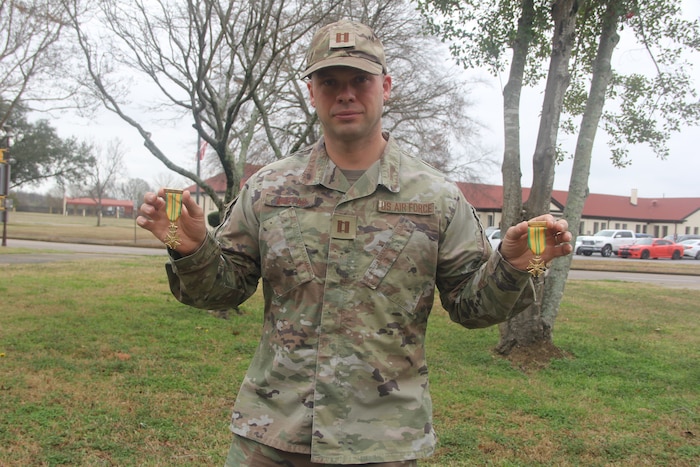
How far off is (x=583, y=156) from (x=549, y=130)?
2.21ft

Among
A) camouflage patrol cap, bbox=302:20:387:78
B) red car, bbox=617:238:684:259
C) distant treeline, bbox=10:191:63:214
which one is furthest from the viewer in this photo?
distant treeline, bbox=10:191:63:214

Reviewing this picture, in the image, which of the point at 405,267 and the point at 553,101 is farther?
the point at 553,101

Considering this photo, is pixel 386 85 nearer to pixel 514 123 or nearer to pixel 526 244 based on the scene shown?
pixel 526 244

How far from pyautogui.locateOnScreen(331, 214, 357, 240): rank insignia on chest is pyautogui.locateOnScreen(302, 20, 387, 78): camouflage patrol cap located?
481 mm

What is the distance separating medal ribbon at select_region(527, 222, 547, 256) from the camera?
1.79m

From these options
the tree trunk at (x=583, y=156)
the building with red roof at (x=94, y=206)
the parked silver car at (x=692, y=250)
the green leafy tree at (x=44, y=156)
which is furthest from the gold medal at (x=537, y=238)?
the building with red roof at (x=94, y=206)

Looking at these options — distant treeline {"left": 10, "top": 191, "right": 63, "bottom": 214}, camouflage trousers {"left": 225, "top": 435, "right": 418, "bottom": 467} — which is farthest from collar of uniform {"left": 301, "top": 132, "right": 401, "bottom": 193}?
distant treeline {"left": 10, "top": 191, "right": 63, "bottom": 214}

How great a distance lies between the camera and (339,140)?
203 cm

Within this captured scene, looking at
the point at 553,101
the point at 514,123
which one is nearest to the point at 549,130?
the point at 553,101

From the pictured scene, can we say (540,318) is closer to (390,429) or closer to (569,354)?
(569,354)

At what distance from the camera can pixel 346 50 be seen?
1916 millimetres

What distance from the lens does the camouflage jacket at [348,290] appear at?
6.02 ft

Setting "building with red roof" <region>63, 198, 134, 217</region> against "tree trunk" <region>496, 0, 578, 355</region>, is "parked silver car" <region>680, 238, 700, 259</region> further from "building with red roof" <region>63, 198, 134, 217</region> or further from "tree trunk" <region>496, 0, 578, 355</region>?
"building with red roof" <region>63, 198, 134, 217</region>

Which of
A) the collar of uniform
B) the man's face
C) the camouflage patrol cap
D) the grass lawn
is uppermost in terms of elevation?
the camouflage patrol cap
